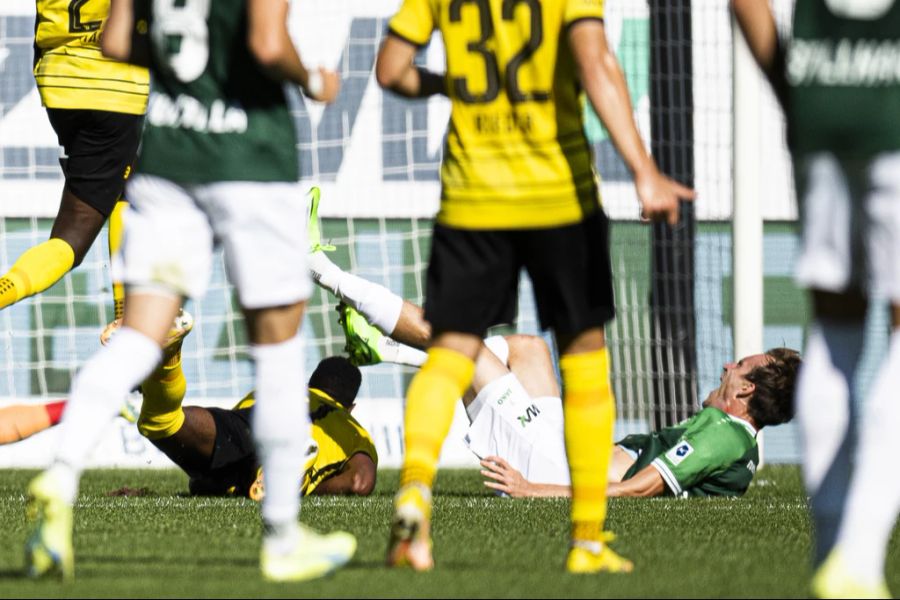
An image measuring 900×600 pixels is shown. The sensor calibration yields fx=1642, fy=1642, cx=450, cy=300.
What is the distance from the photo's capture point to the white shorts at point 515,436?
24.6 feet

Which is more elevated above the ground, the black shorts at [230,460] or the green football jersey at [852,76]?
the green football jersey at [852,76]

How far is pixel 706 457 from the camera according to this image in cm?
729

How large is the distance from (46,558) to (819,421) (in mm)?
1821

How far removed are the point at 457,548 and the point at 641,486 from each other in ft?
7.78

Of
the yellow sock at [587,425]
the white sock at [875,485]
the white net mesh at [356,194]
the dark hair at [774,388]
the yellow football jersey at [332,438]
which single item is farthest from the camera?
the white net mesh at [356,194]

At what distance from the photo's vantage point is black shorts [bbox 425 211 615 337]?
4.36 m

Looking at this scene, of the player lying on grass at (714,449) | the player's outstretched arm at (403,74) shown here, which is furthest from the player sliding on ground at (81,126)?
the player's outstretched arm at (403,74)

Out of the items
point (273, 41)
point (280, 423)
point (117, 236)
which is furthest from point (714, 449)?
point (273, 41)

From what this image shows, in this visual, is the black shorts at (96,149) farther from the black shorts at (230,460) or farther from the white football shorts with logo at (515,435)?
the white football shorts with logo at (515,435)

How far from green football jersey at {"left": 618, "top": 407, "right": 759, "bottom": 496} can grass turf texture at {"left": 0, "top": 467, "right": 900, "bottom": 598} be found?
0.62 feet

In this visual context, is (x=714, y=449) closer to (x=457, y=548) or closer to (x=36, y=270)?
(x=457, y=548)

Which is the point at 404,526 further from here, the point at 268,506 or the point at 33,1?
the point at 33,1

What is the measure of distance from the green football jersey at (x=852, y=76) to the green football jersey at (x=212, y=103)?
130cm

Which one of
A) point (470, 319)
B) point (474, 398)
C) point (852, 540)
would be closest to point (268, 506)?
point (470, 319)
